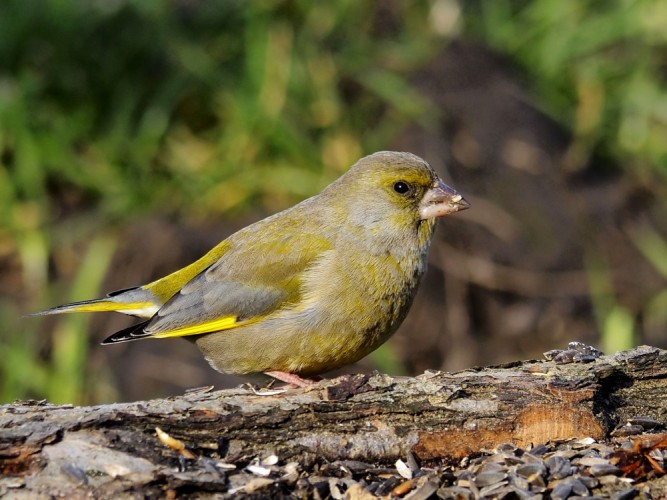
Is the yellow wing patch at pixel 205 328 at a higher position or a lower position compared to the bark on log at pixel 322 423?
higher

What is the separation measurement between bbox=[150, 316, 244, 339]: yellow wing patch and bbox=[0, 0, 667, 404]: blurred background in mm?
1848

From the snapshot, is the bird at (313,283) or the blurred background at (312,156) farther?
the blurred background at (312,156)

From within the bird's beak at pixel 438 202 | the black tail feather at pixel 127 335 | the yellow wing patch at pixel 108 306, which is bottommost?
the black tail feather at pixel 127 335

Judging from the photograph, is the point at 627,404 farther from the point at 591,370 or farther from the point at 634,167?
Answer: the point at 634,167

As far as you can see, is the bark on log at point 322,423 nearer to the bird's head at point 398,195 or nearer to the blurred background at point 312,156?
the bird's head at point 398,195

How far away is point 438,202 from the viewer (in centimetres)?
500

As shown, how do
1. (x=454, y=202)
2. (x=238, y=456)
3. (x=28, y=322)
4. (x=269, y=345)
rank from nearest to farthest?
(x=238, y=456) → (x=269, y=345) → (x=454, y=202) → (x=28, y=322)

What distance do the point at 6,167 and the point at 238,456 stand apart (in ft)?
16.8

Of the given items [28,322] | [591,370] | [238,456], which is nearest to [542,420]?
[591,370]

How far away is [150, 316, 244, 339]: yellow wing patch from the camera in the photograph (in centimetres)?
486

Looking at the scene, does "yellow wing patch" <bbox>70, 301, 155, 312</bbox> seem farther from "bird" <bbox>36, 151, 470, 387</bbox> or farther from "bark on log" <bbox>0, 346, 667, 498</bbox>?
"bark on log" <bbox>0, 346, 667, 498</bbox>

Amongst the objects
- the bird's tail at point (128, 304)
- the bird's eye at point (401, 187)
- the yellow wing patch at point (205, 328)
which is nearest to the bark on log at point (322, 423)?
the yellow wing patch at point (205, 328)

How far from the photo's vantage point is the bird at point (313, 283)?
15.1 ft

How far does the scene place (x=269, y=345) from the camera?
4.67m
